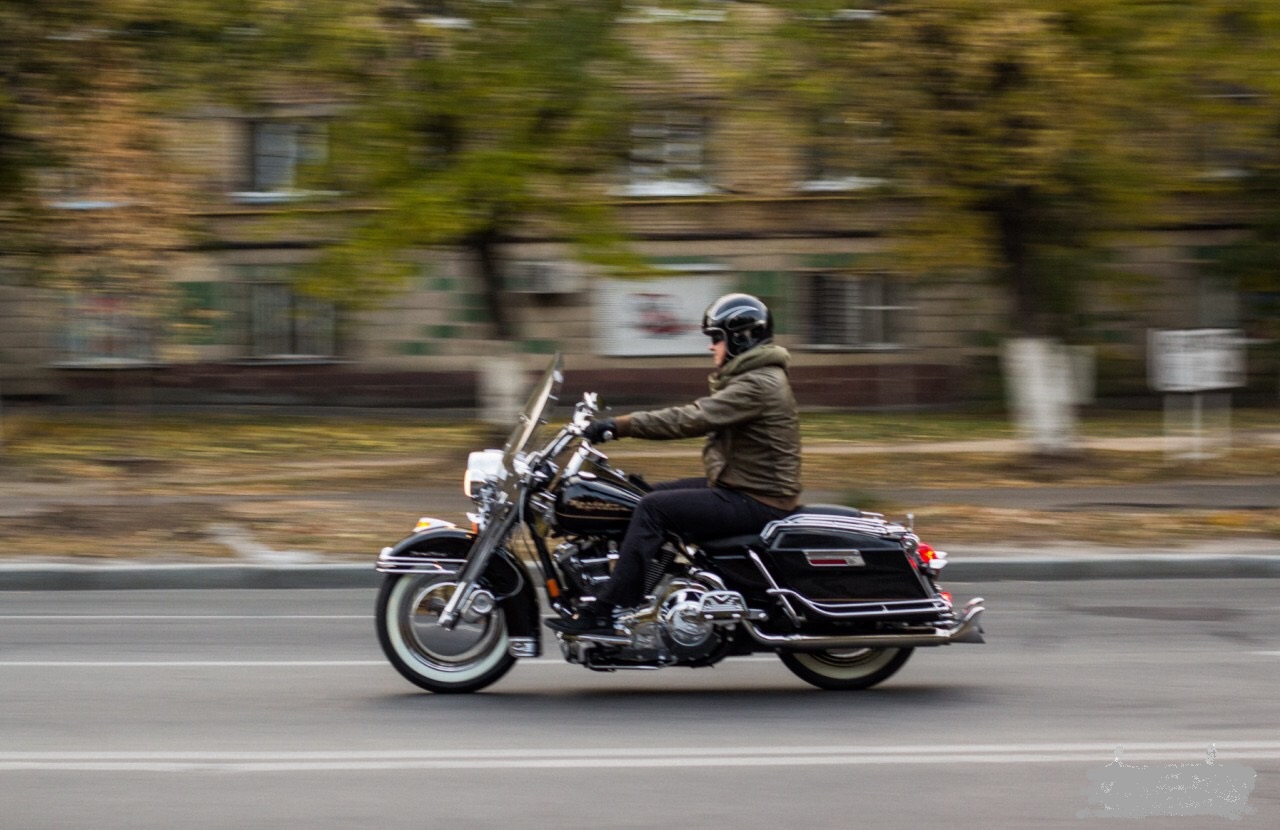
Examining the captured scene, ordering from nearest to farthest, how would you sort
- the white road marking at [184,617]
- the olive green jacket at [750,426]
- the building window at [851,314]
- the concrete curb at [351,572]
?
the olive green jacket at [750,426], the white road marking at [184,617], the concrete curb at [351,572], the building window at [851,314]

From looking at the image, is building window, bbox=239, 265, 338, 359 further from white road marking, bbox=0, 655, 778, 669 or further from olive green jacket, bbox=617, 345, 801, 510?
olive green jacket, bbox=617, 345, 801, 510

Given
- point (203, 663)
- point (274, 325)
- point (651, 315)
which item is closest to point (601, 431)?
point (203, 663)

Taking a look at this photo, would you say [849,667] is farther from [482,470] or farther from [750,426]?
[482,470]

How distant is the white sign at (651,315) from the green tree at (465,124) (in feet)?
30.3

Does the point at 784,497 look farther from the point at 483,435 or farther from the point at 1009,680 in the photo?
the point at 483,435

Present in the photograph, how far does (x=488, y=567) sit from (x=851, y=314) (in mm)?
18550

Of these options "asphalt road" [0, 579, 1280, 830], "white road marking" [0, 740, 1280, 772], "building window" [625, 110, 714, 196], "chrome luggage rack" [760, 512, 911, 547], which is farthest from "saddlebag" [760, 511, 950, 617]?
"building window" [625, 110, 714, 196]

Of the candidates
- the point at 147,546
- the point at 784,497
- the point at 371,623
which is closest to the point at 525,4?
the point at 147,546

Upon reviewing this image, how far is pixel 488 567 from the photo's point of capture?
23.2 ft

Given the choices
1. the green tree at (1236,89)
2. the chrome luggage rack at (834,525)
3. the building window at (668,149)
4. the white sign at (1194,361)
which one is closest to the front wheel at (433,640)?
the chrome luggage rack at (834,525)

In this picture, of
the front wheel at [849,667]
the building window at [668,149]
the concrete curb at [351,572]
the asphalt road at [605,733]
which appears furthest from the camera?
the building window at [668,149]

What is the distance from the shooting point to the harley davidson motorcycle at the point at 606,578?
6.89 metres

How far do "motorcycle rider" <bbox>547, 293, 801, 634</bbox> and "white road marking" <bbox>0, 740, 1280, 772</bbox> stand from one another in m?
0.97

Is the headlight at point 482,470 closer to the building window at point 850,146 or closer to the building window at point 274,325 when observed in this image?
the building window at point 850,146
